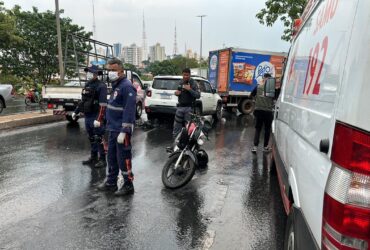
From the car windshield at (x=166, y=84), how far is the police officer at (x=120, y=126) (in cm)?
728

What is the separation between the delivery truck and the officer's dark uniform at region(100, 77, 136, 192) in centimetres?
1314

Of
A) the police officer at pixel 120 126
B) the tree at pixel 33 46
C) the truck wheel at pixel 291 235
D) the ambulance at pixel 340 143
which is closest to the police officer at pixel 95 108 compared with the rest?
the police officer at pixel 120 126

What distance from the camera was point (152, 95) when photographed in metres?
13.2

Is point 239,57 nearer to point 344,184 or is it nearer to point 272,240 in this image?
point 272,240

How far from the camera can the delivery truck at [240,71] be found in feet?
60.8

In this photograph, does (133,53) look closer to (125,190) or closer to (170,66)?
(170,66)

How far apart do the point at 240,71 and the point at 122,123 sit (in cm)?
1394

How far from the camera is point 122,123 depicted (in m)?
5.34

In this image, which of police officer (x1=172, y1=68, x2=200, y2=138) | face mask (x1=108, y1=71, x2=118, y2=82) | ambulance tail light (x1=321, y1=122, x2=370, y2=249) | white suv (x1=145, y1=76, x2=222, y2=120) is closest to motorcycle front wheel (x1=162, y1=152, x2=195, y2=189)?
face mask (x1=108, y1=71, x2=118, y2=82)

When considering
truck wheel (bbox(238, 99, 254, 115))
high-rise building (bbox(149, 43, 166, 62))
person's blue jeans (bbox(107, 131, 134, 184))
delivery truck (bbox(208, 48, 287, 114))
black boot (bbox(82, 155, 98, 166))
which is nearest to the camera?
person's blue jeans (bbox(107, 131, 134, 184))

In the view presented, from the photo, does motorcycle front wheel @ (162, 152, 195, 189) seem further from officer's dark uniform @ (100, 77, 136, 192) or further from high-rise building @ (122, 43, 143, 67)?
high-rise building @ (122, 43, 143, 67)

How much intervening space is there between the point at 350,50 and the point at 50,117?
13.5 metres

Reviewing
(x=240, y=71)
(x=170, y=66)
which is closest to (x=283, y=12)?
(x=240, y=71)

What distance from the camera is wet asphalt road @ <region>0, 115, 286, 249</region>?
405 centimetres
